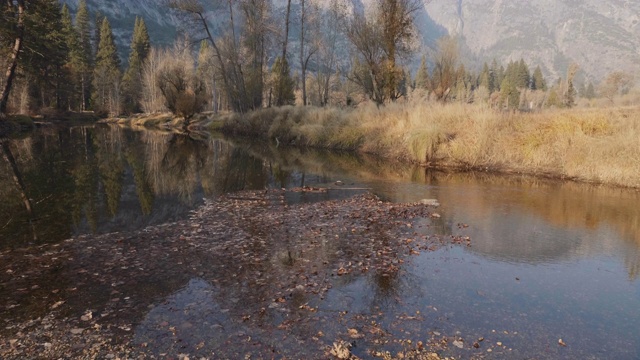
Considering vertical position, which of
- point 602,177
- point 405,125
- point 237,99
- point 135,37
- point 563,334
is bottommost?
point 563,334

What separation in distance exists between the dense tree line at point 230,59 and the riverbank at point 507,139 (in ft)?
11.6

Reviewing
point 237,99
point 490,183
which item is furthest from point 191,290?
point 237,99

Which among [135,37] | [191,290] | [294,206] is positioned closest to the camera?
[191,290]

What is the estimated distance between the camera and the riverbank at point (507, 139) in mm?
15875

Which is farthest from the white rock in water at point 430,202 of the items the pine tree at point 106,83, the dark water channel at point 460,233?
the pine tree at point 106,83

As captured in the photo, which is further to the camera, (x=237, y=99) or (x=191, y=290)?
(x=237, y=99)

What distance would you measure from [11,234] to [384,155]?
19251mm

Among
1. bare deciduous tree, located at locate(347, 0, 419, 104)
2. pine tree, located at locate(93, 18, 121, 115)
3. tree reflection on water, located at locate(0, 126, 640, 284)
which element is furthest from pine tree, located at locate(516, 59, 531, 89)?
tree reflection on water, located at locate(0, 126, 640, 284)

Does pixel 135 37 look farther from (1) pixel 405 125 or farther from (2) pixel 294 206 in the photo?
(2) pixel 294 206

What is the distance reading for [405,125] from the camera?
2333 centimetres

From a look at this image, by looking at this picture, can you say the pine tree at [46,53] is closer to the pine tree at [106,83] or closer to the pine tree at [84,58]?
the pine tree at [84,58]

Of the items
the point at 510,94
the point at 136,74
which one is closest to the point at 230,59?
the point at 136,74

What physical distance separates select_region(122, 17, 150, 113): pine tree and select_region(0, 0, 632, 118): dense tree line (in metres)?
0.22

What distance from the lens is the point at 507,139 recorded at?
19.1 m
